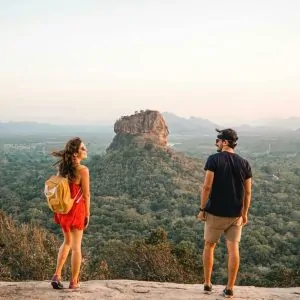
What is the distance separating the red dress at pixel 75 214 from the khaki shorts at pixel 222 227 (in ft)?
4.69

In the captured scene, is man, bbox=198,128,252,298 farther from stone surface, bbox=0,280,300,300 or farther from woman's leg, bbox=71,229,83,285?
woman's leg, bbox=71,229,83,285

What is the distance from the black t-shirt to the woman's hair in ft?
4.92

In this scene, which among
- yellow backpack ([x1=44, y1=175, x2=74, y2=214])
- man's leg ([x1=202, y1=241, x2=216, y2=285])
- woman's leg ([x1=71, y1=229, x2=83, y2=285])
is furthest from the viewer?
man's leg ([x1=202, y1=241, x2=216, y2=285])

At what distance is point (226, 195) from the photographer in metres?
5.25

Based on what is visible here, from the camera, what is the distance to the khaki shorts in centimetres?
530

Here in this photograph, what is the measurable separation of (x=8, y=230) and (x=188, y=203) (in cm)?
3032

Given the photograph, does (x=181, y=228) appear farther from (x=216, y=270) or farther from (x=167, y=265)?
(x=167, y=265)

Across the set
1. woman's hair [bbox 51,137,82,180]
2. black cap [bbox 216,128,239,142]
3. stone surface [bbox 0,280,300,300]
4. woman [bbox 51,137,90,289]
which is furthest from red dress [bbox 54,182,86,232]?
black cap [bbox 216,128,239,142]

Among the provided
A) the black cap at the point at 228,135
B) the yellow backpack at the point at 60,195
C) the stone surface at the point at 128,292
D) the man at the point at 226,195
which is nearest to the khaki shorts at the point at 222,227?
the man at the point at 226,195

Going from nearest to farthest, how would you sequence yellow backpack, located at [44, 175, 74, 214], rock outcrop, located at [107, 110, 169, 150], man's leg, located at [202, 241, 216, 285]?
yellow backpack, located at [44, 175, 74, 214] < man's leg, located at [202, 241, 216, 285] < rock outcrop, located at [107, 110, 169, 150]

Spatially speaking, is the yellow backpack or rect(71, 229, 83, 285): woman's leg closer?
the yellow backpack

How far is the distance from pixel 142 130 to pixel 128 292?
55.2 metres

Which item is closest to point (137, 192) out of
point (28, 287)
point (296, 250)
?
point (296, 250)

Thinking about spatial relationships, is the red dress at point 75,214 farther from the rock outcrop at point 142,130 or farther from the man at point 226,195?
the rock outcrop at point 142,130
